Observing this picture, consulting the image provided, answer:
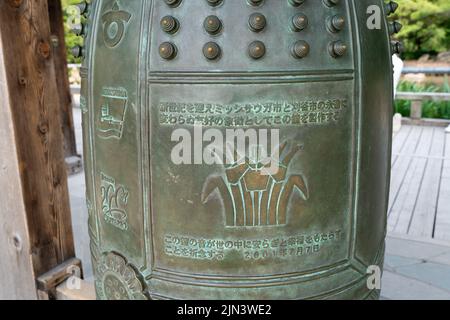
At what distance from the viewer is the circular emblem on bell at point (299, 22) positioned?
0.89m

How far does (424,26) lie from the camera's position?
11992 mm

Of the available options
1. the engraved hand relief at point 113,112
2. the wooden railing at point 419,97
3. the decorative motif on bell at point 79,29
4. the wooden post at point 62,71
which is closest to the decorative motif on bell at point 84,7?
the decorative motif on bell at point 79,29

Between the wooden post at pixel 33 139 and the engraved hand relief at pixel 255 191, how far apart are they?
1121mm

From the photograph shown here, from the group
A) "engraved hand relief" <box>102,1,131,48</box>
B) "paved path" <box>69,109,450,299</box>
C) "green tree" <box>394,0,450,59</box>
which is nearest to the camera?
"engraved hand relief" <box>102,1,131,48</box>

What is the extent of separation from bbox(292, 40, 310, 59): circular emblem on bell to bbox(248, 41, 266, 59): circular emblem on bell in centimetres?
6

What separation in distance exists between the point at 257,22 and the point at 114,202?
0.53 m

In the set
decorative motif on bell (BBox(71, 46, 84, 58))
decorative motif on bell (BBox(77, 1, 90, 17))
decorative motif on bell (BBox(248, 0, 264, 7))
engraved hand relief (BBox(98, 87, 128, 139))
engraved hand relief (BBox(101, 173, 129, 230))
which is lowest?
engraved hand relief (BBox(101, 173, 129, 230))

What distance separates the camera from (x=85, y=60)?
109 centimetres

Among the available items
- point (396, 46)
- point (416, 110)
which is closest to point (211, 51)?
point (396, 46)

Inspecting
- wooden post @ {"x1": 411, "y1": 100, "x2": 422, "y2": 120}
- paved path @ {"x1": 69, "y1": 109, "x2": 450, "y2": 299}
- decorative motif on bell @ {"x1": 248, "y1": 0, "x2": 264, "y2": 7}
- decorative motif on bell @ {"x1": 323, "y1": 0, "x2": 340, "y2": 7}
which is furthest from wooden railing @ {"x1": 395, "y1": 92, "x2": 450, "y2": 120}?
decorative motif on bell @ {"x1": 248, "y1": 0, "x2": 264, "y2": 7}

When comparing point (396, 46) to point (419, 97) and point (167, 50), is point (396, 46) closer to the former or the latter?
point (167, 50)

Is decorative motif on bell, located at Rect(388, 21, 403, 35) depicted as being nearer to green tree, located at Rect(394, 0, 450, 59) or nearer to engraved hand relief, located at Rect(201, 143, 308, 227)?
engraved hand relief, located at Rect(201, 143, 308, 227)

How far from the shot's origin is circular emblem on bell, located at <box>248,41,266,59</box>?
869 millimetres
